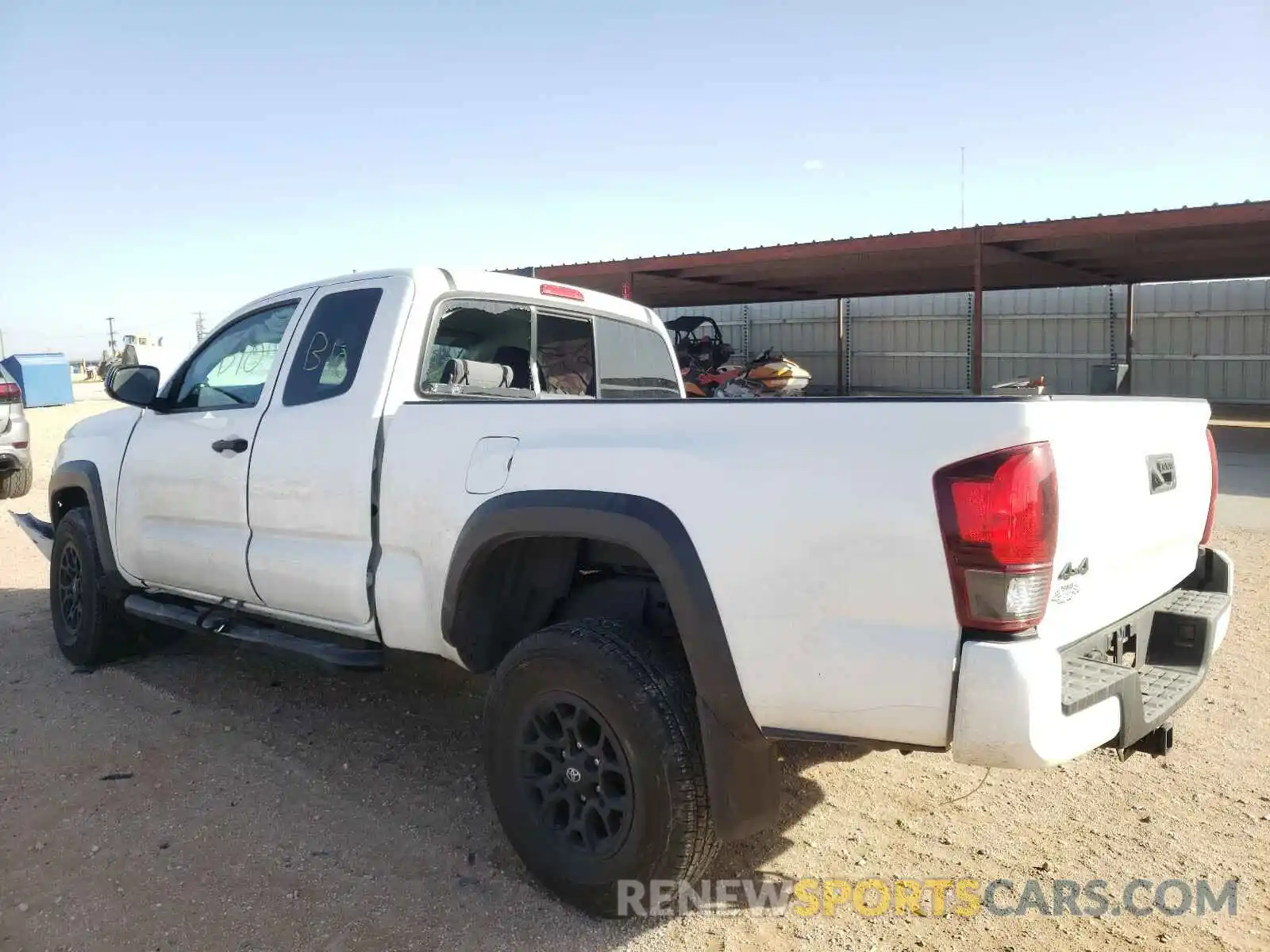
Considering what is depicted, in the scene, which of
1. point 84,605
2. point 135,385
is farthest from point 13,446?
point 135,385

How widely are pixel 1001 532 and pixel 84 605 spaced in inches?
192

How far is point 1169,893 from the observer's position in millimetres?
2967

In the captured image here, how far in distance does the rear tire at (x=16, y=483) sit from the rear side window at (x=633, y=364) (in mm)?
9214

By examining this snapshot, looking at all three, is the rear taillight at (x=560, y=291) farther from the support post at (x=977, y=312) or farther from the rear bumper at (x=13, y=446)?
the support post at (x=977, y=312)

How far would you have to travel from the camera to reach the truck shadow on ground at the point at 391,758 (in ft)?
10.0

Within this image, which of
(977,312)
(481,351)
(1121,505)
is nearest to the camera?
(1121,505)

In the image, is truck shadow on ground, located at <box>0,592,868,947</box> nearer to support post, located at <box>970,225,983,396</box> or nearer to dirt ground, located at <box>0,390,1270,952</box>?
dirt ground, located at <box>0,390,1270,952</box>

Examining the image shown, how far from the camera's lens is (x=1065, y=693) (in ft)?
7.52

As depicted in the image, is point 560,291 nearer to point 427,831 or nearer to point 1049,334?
point 427,831

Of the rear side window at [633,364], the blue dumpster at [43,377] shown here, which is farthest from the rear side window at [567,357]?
the blue dumpster at [43,377]

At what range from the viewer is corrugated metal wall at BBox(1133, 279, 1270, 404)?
71.4ft

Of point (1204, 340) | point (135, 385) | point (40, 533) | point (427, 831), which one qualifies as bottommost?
point (427, 831)

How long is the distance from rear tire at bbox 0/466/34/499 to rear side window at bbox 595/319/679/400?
9214mm

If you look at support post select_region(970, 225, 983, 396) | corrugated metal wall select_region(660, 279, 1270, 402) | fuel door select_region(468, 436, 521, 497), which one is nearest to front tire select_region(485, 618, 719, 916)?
fuel door select_region(468, 436, 521, 497)
